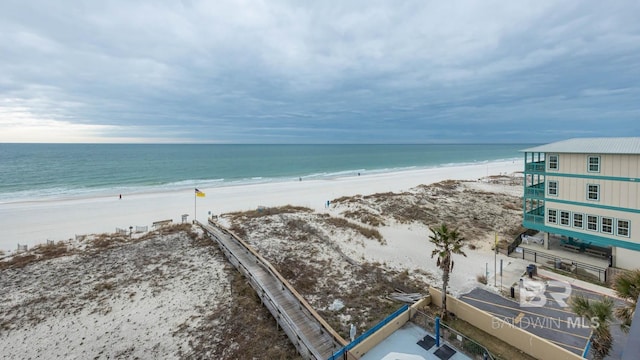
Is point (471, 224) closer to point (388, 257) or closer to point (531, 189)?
point (531, 189)

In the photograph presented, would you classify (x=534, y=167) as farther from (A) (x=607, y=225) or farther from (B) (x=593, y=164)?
(A) (x=607, y=225)

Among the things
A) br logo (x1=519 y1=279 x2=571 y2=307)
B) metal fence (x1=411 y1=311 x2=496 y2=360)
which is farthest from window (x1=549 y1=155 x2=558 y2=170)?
metal fence (x1=411 y1=311 x2=496 y2=360)

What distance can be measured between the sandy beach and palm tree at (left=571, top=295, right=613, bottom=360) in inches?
254

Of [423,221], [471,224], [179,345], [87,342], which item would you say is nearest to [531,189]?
[471,224]

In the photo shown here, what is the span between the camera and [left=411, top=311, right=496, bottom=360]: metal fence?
1044cm

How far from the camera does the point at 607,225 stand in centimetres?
1811

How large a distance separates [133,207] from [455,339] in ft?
137

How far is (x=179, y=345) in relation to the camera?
41.8ft

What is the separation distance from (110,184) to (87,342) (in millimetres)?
56722

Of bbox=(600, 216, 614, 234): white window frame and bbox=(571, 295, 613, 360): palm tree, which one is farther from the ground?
bbox=(600, 216, 614, 234): white window frame

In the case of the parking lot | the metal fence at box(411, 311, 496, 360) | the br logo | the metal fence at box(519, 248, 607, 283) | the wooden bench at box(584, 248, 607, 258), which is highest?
the wooden bench at box(584, 248, 607, 258)

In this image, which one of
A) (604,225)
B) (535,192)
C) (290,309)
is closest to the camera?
(290,309)

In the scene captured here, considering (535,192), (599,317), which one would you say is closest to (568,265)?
(535,192)

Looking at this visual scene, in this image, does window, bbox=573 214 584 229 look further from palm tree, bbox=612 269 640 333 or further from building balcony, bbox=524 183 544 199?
palm tree, bbox=612 269 640 333
